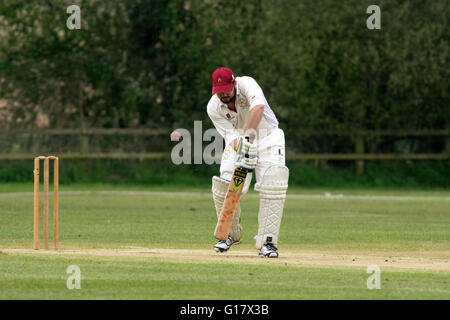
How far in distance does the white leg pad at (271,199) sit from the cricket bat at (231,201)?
0.65ft

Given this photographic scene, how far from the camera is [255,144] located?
1095 cm

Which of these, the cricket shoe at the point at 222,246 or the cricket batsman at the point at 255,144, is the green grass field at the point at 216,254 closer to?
the cricket shoe at the point at 222,246

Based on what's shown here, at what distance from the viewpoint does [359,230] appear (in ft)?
52.5

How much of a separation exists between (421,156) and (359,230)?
13.6 m

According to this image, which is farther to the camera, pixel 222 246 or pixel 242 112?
pixel 222 246

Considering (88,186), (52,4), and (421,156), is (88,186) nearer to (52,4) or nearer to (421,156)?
(52,4)

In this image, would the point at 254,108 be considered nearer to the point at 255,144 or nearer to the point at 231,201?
the point at 255,144

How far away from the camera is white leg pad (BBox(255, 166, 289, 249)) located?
438 inches

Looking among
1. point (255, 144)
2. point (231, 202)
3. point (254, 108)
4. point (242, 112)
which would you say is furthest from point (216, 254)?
point (254, 108)

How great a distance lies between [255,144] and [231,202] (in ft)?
2.34

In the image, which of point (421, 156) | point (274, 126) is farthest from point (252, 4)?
point (274, 126)

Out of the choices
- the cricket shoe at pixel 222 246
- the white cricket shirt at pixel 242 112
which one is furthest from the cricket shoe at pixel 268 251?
the white cricket shirt at pixel 242 112

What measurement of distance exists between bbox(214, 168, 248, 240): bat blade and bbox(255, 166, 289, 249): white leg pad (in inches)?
7.8
